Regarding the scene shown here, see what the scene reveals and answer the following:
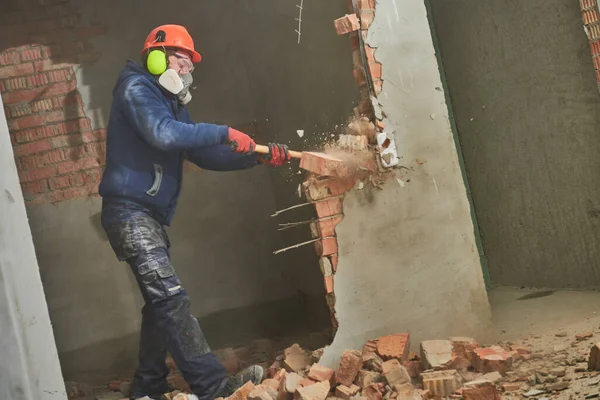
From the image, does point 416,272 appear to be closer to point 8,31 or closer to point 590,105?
point 590,105

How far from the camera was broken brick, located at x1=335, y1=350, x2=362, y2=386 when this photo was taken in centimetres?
342

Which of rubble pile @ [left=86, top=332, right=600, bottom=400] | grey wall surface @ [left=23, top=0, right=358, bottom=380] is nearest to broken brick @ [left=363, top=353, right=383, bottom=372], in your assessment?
rubble pile @ [left=86, top=332, right=600, bottom=400]

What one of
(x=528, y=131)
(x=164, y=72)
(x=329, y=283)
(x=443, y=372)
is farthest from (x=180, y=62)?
(x=528, y=131)

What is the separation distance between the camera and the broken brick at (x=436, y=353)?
3396 mm

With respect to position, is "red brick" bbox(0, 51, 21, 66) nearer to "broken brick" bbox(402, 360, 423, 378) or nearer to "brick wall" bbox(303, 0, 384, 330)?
"brick wall" bbox(303, 0, 384, 330)

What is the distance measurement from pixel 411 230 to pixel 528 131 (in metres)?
1.19

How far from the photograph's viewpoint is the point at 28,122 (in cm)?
473

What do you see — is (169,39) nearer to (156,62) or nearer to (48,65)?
(156,62)

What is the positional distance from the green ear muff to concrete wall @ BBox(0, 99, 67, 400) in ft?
3.32

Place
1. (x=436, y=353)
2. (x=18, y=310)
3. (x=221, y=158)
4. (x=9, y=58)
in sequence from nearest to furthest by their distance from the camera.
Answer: (x=18, y=310), (x=436, y=353), (x=221, y=158), (x=9, y=58)

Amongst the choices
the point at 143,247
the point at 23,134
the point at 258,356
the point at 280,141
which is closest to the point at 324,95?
the point at 280,141

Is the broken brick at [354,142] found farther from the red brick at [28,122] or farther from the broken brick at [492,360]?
the red brick at [28,122]

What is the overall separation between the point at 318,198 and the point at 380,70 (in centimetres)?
73

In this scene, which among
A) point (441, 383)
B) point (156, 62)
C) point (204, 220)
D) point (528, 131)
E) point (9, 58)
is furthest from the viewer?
point (204, 220)
